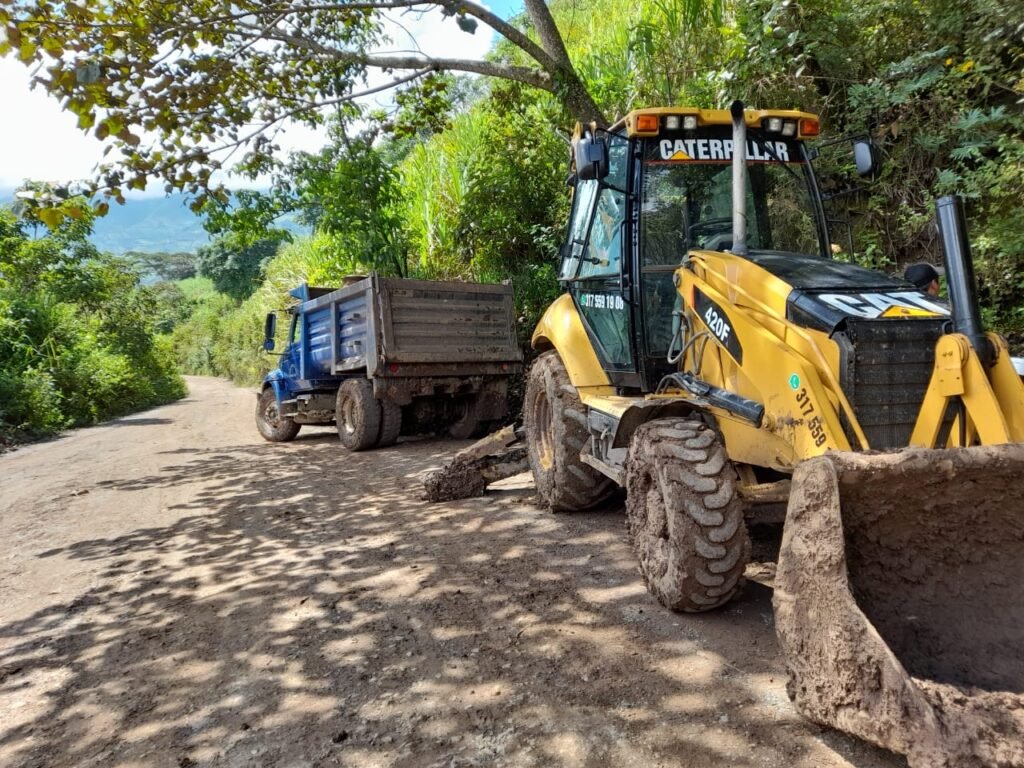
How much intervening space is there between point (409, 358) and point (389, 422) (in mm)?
980

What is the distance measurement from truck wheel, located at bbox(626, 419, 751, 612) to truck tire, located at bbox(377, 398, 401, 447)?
6.48 metres

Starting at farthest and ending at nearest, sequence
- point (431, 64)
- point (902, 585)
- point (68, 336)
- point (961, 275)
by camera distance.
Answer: point (68, 336) < point (431, 64) < point (961, 275) < point (902, 585)

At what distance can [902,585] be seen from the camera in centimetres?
244

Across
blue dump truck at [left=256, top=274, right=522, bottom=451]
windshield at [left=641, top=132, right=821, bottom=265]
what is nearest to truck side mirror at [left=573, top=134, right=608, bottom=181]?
windshield at [left=641, top=132, right=821, bottom=265]

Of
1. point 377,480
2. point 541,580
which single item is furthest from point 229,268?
point 541,580

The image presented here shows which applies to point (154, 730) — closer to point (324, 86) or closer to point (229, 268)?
point (324, 86)

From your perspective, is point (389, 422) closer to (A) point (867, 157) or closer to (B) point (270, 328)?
(B) point (270, 328)

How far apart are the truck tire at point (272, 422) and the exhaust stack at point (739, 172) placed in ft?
30.8

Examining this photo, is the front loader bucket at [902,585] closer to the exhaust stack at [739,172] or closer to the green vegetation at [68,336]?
the exhaust stack at [739,172]

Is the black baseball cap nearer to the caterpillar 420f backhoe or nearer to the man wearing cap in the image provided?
the man wearing cap

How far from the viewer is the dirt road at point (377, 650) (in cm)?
255

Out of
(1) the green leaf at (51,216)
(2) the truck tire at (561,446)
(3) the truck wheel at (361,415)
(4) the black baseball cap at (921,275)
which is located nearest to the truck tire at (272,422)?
(3) the truck wheel at (361,415)

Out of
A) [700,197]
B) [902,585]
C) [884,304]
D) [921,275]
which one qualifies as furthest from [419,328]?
[902,585]

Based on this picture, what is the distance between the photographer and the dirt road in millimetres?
2549
